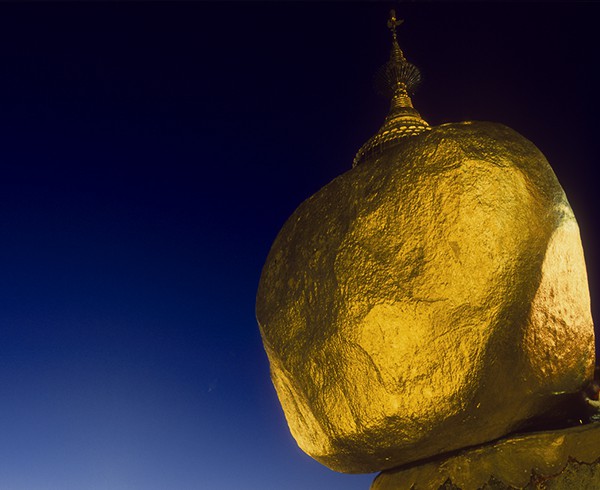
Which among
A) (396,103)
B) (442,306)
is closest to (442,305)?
(442,306)

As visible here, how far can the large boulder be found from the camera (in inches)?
103

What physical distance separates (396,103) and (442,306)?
9.66 feet

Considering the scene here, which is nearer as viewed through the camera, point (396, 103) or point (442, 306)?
point (442, 306)

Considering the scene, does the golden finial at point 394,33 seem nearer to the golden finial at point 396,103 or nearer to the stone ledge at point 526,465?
the golden finial at point 396,103

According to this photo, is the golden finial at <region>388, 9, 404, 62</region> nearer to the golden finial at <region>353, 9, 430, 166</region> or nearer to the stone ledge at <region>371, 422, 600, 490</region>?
the golden finial at <region>353, 9, 430, 166</region>

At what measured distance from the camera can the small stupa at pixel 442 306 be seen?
2.62 metres

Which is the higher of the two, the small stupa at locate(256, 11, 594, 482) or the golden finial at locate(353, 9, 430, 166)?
the golden finial at locate(353, 9, 430, 166)

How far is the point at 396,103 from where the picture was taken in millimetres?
5000

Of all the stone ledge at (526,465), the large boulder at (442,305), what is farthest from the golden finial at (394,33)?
the stone ledge at (526,465)

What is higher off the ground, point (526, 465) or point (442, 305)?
point (442, 305)

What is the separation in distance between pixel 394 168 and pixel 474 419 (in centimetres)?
145

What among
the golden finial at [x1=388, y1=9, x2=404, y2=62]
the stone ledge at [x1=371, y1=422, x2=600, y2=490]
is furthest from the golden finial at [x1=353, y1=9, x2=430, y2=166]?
the stone ledge at [x1=371, y1=422, x2=600, y2=490]

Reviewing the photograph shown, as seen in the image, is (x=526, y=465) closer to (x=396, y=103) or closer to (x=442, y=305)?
(x=442, y=305)

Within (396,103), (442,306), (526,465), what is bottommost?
(526,465)
